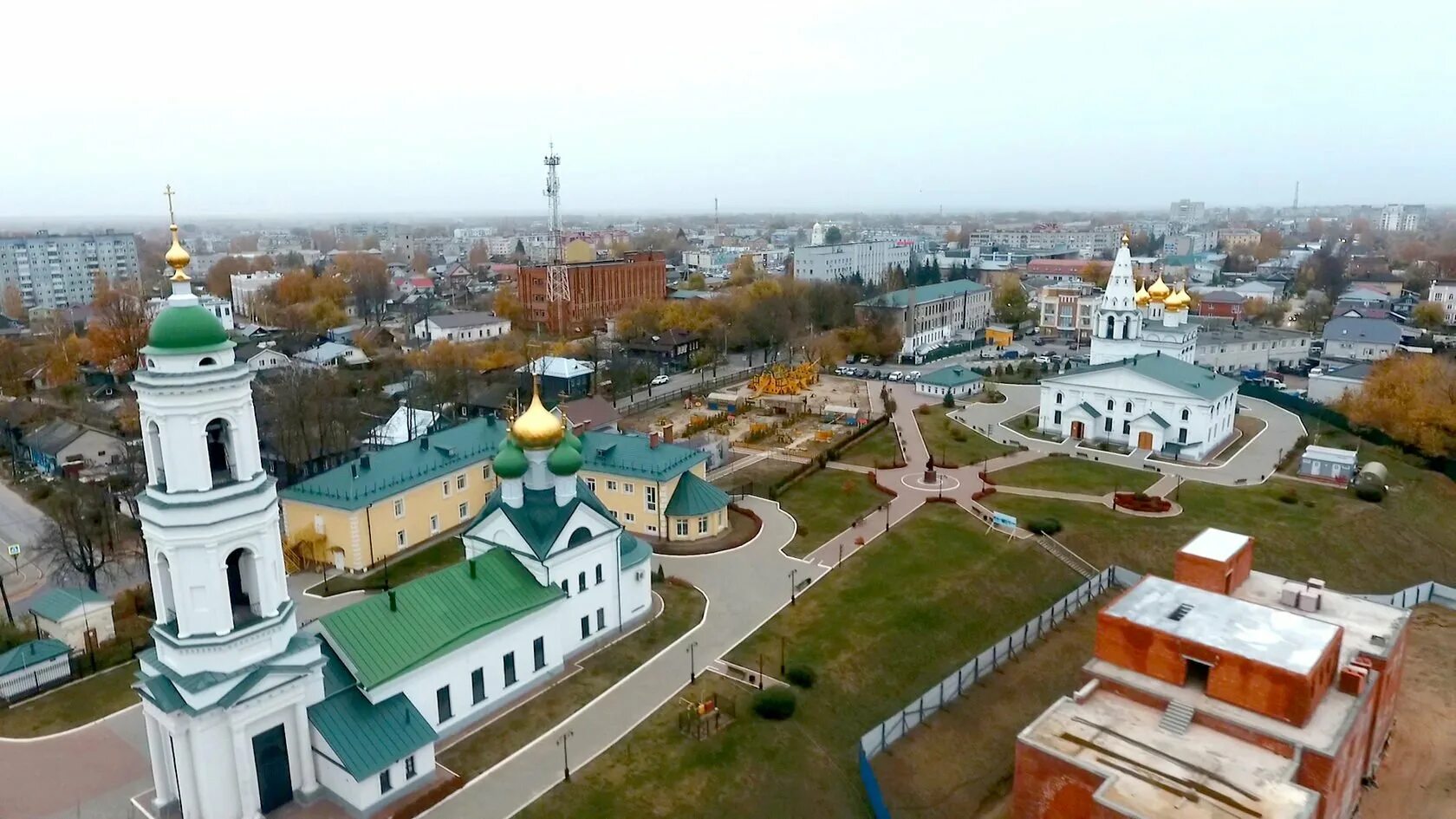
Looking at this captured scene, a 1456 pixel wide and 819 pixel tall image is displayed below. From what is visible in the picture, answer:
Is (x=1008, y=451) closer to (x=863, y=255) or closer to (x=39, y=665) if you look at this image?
(x=39, y=665)

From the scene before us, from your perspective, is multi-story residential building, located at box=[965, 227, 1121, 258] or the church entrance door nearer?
the church entrance door

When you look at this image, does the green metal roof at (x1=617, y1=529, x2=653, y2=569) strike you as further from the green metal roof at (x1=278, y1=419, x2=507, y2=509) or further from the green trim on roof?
the green trim on roof

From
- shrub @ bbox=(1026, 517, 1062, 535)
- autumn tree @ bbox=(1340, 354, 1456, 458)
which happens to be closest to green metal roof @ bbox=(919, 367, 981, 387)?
autumn tree @ bbox=(1340, 354, 1456, 458)

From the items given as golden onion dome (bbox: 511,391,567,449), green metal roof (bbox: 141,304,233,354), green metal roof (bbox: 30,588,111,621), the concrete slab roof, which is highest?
green metal roof (bbox: 141,304,233,354)

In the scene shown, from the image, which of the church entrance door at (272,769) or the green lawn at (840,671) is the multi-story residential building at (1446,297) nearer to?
the green lawn at (840,671)

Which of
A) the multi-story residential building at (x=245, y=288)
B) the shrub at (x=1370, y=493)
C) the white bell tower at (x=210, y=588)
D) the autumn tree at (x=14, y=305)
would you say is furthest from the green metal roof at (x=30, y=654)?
the autumn tree at (x=14, y=305)

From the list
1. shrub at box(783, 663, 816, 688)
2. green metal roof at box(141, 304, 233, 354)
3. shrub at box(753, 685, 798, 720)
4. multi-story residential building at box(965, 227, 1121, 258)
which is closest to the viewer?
green metal roof at box(141, 304, 233, 354)
